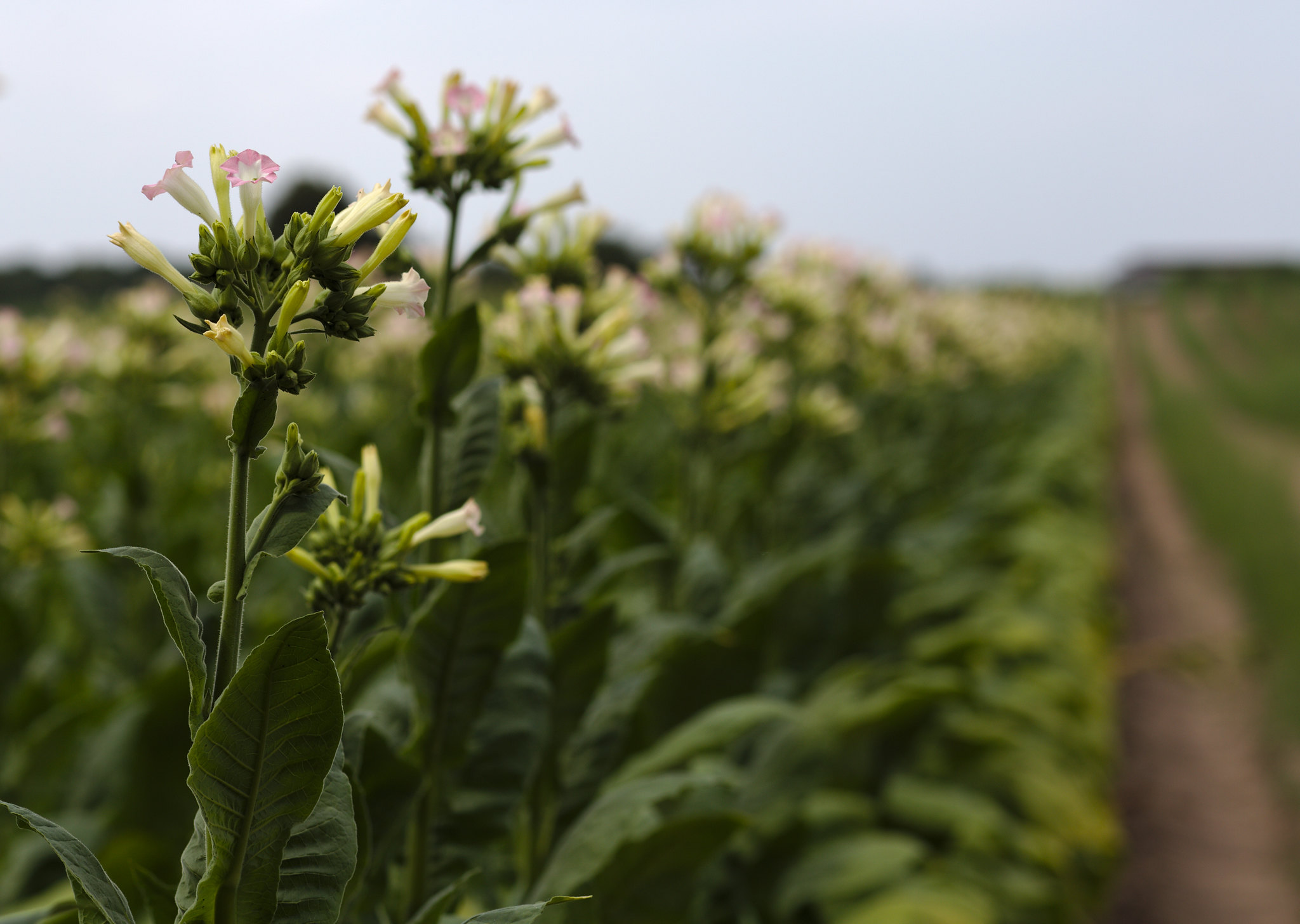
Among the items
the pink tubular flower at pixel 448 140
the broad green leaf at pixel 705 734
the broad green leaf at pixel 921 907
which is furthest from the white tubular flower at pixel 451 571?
the broad green leaf at pixel 921 907

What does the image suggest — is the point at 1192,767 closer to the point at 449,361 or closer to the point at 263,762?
the point at 449,361

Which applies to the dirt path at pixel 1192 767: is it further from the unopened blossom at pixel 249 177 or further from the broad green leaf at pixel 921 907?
the unopened blossom at pixel 249 177

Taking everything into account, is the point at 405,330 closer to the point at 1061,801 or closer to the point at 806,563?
the point at 806,563

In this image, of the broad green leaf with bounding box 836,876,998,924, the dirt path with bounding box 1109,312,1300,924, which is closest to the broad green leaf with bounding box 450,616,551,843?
the broad green leaf with bounding box 836,876,998,924

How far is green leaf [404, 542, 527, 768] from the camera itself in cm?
134

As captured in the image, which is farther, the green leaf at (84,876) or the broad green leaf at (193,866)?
the broad green leaf at (193,866)

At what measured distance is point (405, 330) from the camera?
486 cm

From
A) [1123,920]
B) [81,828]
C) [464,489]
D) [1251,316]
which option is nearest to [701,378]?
[464,489]

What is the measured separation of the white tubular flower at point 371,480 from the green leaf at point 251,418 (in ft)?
0.97

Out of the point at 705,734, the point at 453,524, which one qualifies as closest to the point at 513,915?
the point at 453,524

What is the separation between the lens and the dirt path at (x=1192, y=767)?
4793 millimetres

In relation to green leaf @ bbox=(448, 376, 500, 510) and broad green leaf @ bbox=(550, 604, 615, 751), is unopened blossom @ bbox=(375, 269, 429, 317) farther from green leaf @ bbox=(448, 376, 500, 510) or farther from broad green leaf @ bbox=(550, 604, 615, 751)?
broad green leaf @ bbox=(550, 604, 615, 751)

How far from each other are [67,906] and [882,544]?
3678 mm

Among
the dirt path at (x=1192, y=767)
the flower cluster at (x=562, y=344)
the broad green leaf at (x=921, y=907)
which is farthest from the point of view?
the dirt path at (x=1192, y=767)
